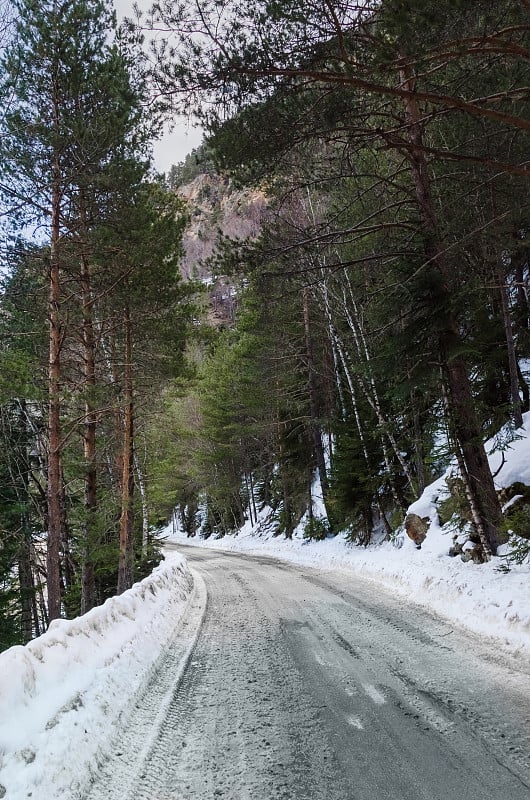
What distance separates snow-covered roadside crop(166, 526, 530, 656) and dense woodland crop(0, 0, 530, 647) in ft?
2.90

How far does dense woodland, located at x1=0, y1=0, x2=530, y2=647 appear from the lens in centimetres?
580

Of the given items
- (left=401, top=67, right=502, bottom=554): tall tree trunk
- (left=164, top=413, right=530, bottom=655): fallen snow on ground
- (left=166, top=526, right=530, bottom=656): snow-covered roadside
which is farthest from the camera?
(left=401, top=67, right=502, bottom=554): tall tree trunk

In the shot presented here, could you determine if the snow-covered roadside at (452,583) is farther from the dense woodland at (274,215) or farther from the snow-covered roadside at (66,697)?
the snow-covered roadside at (66,697)

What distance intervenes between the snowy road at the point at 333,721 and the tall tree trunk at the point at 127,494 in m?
6.28

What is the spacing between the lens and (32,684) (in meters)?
3.91

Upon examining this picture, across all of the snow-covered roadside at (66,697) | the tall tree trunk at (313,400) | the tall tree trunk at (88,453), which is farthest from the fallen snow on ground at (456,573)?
the tall tree trunk at (88,453)

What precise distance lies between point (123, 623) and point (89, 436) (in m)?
5.57

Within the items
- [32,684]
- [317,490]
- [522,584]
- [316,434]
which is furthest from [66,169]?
[317,490]

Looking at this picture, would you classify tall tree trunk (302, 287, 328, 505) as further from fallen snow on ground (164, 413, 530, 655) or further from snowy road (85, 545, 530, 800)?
snowy road (85, 545, 530, 800)

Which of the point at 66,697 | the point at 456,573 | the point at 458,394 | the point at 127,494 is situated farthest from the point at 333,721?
the point at 127,494

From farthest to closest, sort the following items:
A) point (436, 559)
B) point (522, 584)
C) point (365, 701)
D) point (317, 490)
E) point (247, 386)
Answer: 1. point (317, 490)
2. point (247, 386)
3. point (436, 559)
4. point (522, 584)
5. point (365, 701)

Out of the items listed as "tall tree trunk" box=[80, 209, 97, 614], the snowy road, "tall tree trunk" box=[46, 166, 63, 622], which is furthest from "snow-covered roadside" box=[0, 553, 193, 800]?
"tall tree trunk" box=[80, 209, 97, 614]

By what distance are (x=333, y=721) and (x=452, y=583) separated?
16.2 feet

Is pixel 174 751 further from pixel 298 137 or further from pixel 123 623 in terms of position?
pixel 298 137
